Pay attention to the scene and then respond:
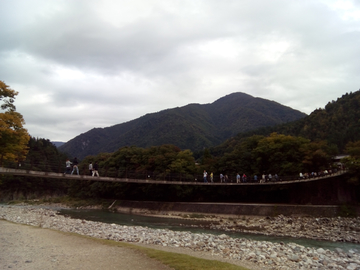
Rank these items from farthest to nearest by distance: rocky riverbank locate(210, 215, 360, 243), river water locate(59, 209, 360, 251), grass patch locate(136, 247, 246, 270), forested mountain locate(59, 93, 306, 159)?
forested mountain locate(59, 93, 306, 159) < rocky riverbank locate(210, 215, 360, 243) < river water locate(59, 209, 360, 251) < grass patch locate(136, 247, 246, 270)

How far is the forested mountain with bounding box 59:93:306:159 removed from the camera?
12719 cm

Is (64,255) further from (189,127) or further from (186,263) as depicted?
(189,127)

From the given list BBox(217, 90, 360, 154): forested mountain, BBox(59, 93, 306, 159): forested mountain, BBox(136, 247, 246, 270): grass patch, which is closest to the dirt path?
BBox(136, 247, 246, 270): grass patch

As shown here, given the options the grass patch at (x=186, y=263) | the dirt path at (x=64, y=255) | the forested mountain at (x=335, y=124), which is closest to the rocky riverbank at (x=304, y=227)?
Result: the grass patch at (x=186, y=263)

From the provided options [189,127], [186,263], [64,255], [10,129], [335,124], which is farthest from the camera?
[189,127]

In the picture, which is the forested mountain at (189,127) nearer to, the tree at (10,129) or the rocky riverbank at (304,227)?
the rocky riverbank at (304,227)

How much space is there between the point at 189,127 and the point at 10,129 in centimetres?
11722

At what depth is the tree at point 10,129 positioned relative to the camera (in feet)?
61.5

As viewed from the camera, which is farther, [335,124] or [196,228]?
[335,124]

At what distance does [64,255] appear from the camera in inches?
342

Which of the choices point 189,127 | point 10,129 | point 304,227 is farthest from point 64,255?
point 189,127

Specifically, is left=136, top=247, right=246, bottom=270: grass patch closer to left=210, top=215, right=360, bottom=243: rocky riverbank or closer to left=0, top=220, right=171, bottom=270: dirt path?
left=0, top=220, right=171, bottom=270: dirt path

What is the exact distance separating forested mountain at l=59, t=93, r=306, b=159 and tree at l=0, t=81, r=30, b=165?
9669cm

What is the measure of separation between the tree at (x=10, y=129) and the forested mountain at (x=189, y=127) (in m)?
96.7
